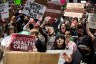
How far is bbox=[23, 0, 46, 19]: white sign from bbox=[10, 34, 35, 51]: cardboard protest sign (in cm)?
553

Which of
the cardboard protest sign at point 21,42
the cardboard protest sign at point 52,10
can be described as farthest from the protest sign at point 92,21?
the cardboard protest sign at point 21,42

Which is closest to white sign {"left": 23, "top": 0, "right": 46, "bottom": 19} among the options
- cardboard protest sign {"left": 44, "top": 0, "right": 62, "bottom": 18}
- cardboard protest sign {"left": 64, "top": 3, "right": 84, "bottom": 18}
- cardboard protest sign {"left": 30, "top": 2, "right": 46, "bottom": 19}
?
cardboard protest sign {"left": 30, "top": 2, "right": 46, "bottom": 19}

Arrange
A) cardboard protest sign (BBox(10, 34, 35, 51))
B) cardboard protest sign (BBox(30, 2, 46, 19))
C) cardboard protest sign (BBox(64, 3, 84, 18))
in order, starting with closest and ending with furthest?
cardboard protest sign (BBox(10, 34, 35, 51)) → cardboard protest sign (BBox(30, 2, 46, 19)) → cardboard protest sign (BBox(64, 3, 84, 18))

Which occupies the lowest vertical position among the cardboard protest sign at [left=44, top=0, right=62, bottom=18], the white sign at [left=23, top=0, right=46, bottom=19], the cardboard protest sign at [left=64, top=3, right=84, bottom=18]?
the cardboard protest sign at [left=64, top=3, right=84, bottom=18]

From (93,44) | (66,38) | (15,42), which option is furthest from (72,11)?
(15,42)

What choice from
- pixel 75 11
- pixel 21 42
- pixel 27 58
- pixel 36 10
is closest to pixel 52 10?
pixel 36 10

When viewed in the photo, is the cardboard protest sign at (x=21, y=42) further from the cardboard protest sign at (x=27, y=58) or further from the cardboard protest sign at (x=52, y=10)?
the cardboard protest sign at (x=52, y=10)

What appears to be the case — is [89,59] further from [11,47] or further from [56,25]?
[56,25]

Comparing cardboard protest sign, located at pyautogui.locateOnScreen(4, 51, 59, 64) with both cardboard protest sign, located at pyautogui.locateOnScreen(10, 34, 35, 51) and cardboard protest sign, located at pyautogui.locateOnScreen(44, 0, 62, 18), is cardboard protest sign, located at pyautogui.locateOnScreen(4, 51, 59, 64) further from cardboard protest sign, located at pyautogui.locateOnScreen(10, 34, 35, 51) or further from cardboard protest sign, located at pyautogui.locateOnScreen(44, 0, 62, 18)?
cardboard protest sign, located at pyautogui.locateOnScreen(44, 0, 62, 18)

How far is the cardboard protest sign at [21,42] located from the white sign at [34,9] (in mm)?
5529

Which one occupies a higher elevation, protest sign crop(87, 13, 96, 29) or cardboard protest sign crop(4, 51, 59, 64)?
cardboard protest sign crop(4, 51, 59, 64)

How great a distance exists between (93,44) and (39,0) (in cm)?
324

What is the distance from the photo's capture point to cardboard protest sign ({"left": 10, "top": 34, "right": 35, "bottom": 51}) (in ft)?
25.4

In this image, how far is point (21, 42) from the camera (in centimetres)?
779
